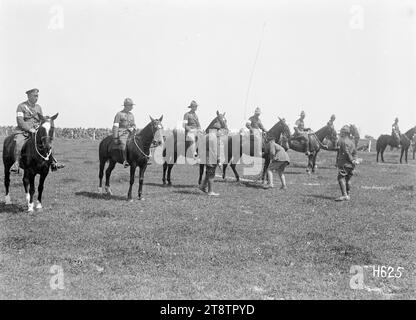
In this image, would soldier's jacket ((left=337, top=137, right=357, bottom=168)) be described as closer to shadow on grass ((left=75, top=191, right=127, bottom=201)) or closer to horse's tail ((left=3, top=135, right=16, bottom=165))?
shadow on grass ((left=75, top=191, right=127, bottom=201))

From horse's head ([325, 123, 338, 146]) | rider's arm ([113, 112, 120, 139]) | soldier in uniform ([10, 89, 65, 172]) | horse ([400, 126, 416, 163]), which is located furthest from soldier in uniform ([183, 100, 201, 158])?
horse ([400, 126, 416, 163])

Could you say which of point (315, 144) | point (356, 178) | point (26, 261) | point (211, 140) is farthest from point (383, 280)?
point (315, 144)

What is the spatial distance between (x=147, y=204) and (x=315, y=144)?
14902 mm

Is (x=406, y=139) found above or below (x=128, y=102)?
below

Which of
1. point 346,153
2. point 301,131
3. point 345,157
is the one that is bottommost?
point 345,157

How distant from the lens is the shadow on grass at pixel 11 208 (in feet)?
38.4

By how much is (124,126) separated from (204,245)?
280 inches

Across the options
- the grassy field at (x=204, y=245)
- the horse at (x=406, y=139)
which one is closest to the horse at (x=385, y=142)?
the horse at (x=406, y=139)

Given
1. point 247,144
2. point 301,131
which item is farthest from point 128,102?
point 301,131

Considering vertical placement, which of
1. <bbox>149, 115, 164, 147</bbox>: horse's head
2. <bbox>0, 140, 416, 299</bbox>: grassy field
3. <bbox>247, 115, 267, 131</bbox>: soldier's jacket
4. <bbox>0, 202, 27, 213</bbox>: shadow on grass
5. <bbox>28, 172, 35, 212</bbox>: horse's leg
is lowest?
<bbox>0, 140, 416, 299</bbox>: grassy field

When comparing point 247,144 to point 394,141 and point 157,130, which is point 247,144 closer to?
point 157,130

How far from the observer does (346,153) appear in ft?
48.2

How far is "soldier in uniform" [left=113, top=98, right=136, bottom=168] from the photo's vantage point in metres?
14.8

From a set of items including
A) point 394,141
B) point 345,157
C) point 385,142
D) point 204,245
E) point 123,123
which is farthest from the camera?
point 385,142
